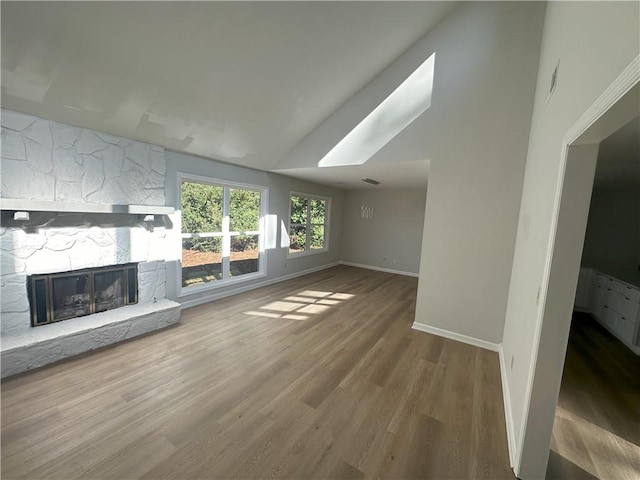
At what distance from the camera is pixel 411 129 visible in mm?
3422

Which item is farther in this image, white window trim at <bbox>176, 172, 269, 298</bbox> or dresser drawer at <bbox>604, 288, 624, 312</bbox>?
white window trim at <bbox>176, 172, 269, 298</bbox>

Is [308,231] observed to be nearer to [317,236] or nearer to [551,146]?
[317,236]

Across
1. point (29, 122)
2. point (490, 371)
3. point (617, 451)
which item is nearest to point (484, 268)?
point (490, 371)

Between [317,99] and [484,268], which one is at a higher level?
[317,99]

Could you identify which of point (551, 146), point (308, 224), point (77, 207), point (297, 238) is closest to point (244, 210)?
point (297, 238)

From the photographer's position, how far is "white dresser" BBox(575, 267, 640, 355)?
3.05m

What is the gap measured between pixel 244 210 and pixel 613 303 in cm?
581

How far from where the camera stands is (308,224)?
667 centimetres

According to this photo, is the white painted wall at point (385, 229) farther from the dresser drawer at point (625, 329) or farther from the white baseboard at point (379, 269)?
the dresser drawer at point (625, 329)

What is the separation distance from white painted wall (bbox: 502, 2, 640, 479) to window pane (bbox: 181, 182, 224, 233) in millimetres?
4207

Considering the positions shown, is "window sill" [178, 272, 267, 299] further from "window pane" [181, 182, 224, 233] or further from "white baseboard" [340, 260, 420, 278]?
"white baseboard" [340, 260, 420, 278]

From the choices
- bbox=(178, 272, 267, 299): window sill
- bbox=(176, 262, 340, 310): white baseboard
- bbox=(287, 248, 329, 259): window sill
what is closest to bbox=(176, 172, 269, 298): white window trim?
bbox=(178, 272, 267, 299): window sill

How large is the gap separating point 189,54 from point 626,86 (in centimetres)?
303

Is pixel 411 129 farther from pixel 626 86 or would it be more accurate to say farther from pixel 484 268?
pixel 626 86
